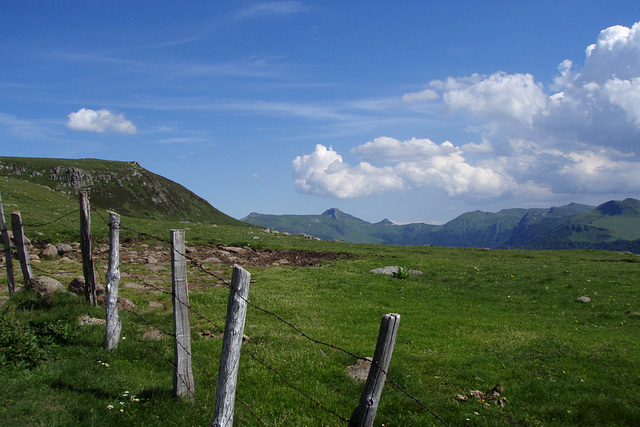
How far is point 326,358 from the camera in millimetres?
12086

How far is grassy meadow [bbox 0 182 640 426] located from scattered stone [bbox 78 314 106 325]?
0.27 metres

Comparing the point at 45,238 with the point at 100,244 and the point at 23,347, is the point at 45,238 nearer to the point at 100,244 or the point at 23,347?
the point at 100,244

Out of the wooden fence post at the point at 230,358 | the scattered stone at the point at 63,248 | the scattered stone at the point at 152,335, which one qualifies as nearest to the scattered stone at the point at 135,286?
the scattered stone at the point at 152,335

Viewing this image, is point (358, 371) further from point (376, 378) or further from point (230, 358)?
point (376, 378)

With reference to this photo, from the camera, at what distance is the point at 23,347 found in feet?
25.9

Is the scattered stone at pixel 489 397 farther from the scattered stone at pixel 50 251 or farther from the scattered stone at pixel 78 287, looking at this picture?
the scattered stone at pixel 50 251

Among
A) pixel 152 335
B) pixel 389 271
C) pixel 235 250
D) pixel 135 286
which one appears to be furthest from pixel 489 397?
pixel 235 250

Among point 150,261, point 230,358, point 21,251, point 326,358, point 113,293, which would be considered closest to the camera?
point 230,358

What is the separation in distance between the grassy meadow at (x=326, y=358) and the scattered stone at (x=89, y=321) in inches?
10.7

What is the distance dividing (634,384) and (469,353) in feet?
15.1

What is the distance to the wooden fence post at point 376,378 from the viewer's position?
4.89 metres

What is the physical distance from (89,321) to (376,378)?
384 inches

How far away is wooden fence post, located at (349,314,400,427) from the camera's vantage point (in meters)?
4.89

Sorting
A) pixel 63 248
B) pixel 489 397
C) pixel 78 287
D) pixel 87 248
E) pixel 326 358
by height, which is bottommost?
pixel 489 397
